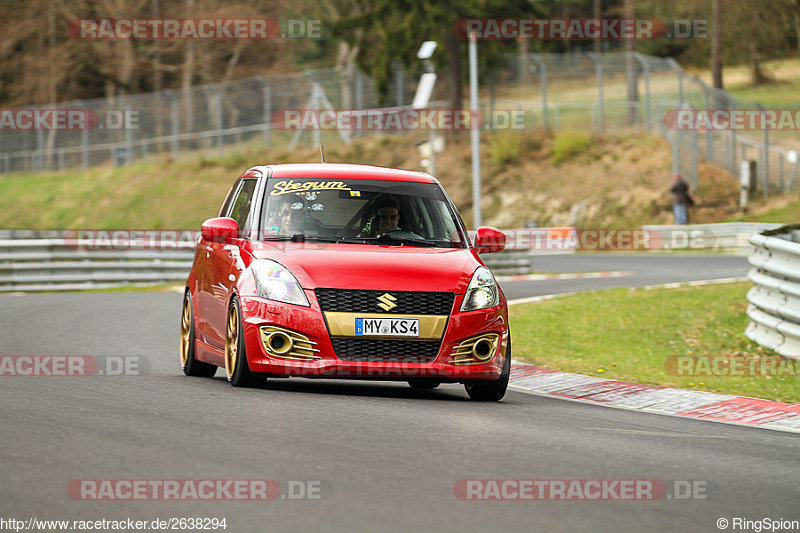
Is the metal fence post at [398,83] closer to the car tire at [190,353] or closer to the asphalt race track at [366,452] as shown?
the car tire at [190,353]

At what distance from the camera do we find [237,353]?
9.70 metres

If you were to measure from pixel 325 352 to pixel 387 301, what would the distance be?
1.85 feet

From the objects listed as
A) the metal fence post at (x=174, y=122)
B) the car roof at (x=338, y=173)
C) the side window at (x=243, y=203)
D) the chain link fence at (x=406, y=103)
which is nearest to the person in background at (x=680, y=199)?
the chain link fence at (x=406, y=103)

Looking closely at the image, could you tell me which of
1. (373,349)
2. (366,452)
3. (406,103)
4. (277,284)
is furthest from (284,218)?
(406,103)

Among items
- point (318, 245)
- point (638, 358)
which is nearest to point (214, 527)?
point (318, 245)

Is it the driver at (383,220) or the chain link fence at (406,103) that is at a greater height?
the chain link fence at (406,103)

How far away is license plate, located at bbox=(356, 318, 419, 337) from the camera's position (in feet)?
30.6

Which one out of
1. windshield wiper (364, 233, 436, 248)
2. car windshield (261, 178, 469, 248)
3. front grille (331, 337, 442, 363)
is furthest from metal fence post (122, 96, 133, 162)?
front grille (331, 337, 442, 363)

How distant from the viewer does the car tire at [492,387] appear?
9930 mm

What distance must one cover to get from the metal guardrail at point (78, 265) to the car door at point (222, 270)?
13690 millimetres

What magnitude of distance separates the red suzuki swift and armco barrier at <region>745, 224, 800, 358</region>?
146 inches

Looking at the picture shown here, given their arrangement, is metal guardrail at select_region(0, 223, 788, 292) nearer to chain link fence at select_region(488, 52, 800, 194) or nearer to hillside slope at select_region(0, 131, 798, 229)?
hillside slope at select_region(0, 131, 798, 229)

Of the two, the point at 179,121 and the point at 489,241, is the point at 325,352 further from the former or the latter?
the point at 179,121

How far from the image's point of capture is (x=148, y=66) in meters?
69.6
